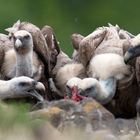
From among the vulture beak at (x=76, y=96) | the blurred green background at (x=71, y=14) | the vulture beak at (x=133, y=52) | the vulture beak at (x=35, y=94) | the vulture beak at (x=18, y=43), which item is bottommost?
the vulture beak at (x=76, y=96)

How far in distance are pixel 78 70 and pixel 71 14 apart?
1387 centimetres

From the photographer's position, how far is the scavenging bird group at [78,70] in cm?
943

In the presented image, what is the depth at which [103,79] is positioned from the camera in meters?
9.84

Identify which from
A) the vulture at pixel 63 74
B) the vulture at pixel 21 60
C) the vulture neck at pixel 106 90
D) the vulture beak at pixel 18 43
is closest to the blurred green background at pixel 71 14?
the vulture at pixel 63 74

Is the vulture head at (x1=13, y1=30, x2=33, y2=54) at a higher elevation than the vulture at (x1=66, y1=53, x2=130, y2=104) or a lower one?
higher

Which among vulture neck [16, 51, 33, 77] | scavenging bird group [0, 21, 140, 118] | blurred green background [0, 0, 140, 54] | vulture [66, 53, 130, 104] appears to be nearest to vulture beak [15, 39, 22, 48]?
scavenging bird group [0, 21, 140, 118]

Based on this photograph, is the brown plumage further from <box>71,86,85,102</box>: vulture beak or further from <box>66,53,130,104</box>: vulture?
<box>71,86,85,102</box>: vulture beak

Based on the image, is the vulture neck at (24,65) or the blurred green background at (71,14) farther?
the blurred green background at (71,14)

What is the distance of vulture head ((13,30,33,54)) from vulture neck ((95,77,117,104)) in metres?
0.78

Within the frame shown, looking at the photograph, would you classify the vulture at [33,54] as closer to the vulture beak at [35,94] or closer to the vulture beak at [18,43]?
the vulture beak at [18,43]

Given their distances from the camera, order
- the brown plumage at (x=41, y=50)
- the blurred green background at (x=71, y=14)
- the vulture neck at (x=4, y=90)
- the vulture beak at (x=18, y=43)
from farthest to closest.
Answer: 1. the blurred green background at (x=71, y=14)
2. the brown plumage at (x=41, y=50)
3. the vulture beak at (x=18, y=43)
4. the vulture neck at (x=4, y=90)

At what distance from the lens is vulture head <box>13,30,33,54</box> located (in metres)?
9.84

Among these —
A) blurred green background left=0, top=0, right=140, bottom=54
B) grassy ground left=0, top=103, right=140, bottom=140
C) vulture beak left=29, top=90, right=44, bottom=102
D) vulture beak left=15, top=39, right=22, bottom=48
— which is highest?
blurred green background left=0, top=0, right=140, bottom=54

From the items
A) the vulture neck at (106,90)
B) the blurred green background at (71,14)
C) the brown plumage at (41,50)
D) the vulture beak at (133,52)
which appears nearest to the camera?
the vulture neck at (106,90)
